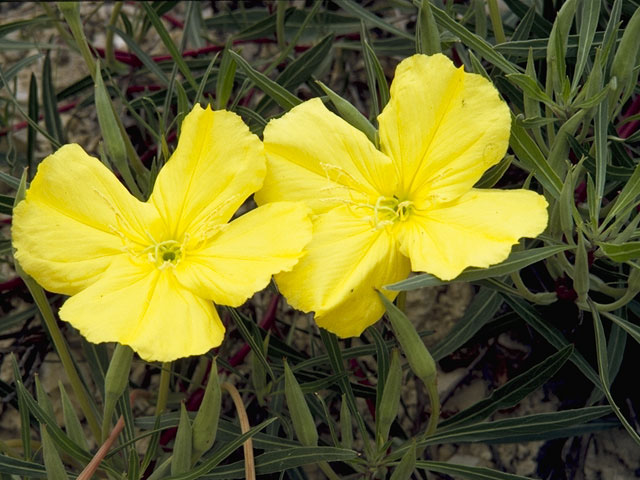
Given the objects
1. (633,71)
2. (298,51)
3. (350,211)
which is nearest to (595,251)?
(633,71)

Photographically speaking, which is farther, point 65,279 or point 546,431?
point 546,431

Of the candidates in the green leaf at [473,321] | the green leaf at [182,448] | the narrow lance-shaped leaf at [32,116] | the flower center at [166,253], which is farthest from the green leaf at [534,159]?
the narrow lance-shaped leaf at [32,116]

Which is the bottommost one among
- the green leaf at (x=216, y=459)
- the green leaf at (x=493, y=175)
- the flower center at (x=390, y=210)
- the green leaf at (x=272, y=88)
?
the green leaf at (x=216, y=459)

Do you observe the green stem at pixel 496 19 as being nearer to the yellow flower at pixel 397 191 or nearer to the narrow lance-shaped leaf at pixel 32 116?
the yellow flower at pixel 397 191

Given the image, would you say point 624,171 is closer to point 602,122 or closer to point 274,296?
point 602,122

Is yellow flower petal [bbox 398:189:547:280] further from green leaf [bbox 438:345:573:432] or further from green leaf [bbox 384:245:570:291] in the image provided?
green leaf [bbox 438:345:573:432]

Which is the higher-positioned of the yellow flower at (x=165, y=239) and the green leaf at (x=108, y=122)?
the green leaf at (x=108, y=122)
